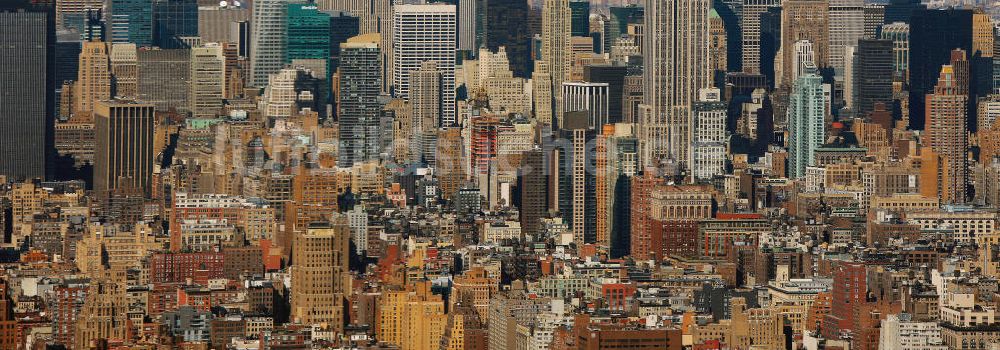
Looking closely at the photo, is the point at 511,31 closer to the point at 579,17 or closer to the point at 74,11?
the point at 579,17

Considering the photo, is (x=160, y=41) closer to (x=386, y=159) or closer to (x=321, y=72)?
(x=321, y=72)

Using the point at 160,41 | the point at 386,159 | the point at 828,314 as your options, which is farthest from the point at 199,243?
the point at 160,41

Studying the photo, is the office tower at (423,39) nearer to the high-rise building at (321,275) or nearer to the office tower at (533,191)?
the office tower at (533,191)

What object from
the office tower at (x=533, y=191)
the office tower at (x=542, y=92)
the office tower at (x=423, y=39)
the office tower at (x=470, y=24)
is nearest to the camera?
the office tower at (x=533, y=191)

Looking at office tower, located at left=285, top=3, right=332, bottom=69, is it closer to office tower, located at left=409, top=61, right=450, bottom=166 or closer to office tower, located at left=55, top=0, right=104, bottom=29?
office tower, located at left=409, top=61, right=450, bottom=166

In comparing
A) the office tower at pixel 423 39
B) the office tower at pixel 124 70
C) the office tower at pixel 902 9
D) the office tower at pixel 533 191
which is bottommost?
the office tower at pixel 533 191

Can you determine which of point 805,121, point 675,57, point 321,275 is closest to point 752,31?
point 675,57

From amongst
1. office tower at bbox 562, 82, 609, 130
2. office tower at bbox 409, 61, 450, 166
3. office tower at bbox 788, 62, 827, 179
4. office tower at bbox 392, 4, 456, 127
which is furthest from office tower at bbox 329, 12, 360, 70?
office tower at bbox 788, 62, 827, 179

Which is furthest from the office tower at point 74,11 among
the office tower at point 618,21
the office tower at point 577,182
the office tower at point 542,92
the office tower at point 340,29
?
the office tower at point 577,182
